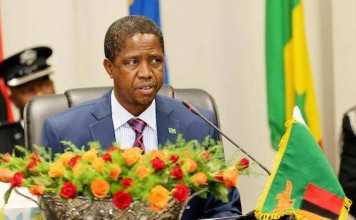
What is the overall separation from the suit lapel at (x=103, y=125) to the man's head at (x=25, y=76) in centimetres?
106

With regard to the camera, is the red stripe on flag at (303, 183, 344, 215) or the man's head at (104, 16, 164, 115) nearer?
the red stripe on flag at (303, 183, 344, 215)

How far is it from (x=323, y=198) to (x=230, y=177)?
0.20m

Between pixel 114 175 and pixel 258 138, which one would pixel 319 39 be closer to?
pixel 258 138

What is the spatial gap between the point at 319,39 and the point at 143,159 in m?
2.83

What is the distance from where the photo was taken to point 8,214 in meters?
1.78

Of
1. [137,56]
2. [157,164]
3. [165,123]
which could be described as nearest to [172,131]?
[165,123]

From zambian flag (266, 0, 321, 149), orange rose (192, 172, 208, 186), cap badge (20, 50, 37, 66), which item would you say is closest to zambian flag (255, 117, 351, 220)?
orange rose (192, 172, 208, 186)

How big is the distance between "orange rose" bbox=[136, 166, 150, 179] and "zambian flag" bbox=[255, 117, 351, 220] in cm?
25

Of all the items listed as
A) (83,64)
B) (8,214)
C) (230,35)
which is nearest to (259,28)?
(230,35)

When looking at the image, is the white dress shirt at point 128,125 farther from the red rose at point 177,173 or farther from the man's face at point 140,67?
the red rose at point 177,173

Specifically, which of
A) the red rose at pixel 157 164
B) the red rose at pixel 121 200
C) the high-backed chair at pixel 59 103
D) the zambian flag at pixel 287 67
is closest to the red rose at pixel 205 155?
the red rose at pixel 157 164

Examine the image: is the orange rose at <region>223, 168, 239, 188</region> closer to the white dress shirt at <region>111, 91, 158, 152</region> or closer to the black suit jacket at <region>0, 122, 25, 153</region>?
the white dress shirt at <region>111, 91, 158, 152</region>

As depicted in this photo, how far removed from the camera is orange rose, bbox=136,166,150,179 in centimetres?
150

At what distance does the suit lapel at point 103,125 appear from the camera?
2320 mm
